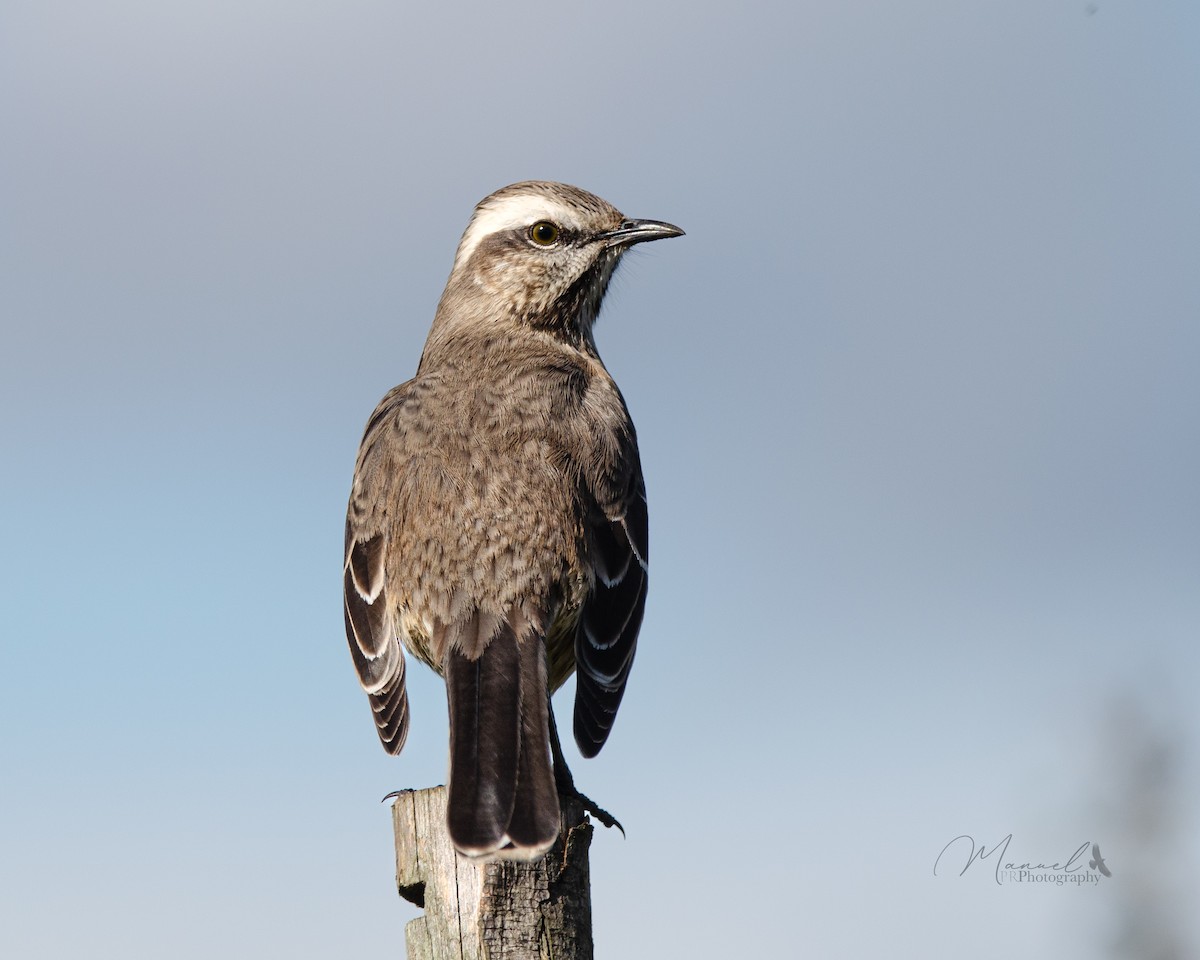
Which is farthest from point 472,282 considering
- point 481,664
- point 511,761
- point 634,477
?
point 511,761

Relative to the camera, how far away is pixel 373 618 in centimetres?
624

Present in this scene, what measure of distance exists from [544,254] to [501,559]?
254 cm

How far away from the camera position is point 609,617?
6227 millimetres

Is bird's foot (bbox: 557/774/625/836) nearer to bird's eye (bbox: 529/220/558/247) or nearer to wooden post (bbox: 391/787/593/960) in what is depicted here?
wooden post (bbox: 391/787/593/960)

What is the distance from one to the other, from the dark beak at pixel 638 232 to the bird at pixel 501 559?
1.00 meters

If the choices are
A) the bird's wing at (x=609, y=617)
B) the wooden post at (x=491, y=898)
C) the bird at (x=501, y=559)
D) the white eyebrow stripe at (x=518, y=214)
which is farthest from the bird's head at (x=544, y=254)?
the wooden post at (x=491, y=898)

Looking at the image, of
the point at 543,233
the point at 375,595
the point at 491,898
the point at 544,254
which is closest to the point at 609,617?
the point at 375,595

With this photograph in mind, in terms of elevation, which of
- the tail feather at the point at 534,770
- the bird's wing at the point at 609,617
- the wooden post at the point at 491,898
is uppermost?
the bird's wing at the point at 609,617

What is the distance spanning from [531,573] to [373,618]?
2.46ft

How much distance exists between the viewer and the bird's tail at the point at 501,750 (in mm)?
4656

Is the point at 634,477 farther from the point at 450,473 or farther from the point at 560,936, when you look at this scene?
the point at 560,936

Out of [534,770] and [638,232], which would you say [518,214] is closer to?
[638,232]

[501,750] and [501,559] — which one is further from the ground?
[501,559]

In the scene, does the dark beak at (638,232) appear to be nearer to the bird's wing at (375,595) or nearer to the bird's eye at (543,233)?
the bird's eye at (543,233)
